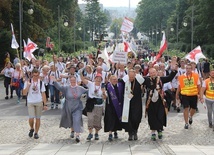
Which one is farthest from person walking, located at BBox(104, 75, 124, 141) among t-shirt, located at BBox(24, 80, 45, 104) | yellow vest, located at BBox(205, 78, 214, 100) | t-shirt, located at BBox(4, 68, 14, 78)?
t-shirt, located at BBox(4, 68, 14, 78)

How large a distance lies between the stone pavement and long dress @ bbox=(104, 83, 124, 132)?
412 millimetres

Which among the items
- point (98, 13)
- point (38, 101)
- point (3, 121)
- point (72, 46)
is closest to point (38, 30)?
point (72, 46)

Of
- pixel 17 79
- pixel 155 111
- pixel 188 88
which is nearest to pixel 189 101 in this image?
pixel 188 88

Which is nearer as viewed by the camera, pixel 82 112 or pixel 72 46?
pixel 82 112

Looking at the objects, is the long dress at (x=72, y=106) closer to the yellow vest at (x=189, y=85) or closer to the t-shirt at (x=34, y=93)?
the t-shirt at (x=34, y=93)

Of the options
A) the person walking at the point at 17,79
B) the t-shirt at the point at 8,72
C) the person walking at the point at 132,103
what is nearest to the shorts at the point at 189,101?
the person walking at the point at 132,103

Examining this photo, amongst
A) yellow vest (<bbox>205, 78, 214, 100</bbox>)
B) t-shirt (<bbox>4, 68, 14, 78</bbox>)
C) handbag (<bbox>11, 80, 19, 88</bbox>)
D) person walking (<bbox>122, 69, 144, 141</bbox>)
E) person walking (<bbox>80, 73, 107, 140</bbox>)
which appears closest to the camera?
person walking (<bbox>122, 69, 144, 141</bbox>)

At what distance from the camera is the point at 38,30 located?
43844 mm

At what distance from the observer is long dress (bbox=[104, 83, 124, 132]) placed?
1044 cm

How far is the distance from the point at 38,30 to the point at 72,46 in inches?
1004

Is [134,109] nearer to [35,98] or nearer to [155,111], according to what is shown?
[155,111]

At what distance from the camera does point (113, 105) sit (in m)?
10.5

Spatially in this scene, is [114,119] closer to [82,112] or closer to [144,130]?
[82,112]

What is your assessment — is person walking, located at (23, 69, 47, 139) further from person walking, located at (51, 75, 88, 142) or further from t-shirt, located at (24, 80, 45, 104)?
person walking, located at (51, 75, 88, 142)
